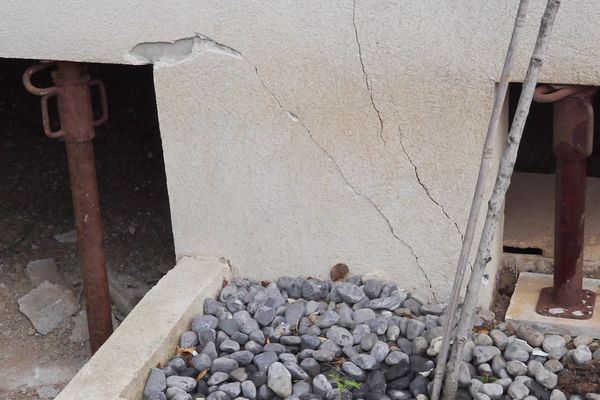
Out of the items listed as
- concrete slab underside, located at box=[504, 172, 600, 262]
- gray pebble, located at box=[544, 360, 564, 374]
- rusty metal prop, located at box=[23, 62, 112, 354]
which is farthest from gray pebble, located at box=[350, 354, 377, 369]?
rusty metal prop, located at box=[23, 62, 112, 354]

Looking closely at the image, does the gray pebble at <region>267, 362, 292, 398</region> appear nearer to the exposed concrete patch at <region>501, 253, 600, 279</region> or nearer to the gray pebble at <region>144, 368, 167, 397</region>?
the gray pebble at <region>144, 368, 167, 397</region>

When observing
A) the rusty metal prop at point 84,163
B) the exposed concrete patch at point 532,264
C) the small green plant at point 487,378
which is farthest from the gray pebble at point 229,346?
the exposed concrete patch at point 532,264

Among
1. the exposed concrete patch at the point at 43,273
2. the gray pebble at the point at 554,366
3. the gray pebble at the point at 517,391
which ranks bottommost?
the gray pebble at the point at 517,391

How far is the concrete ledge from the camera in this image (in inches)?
99.2

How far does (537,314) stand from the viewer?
2967 millimetres

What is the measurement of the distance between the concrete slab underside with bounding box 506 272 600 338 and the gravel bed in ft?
0.18

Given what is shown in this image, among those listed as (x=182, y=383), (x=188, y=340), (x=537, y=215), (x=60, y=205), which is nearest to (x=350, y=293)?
(x=188, y=340)

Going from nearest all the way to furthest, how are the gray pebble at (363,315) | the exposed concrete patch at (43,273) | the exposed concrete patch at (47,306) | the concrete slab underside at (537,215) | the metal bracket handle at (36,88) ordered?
the gray pebble at (363,315) → the metal bracket handle at (36,88) → the concrete slab underside at (537,215) → the exposed concrete patch at (47,306) → the exposed concrete patch at (43,273)

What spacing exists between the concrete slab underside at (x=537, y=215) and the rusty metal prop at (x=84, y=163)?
5.60ft

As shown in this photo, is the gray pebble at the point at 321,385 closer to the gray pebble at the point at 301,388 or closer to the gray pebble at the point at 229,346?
the gray pebble at the point at 301,388

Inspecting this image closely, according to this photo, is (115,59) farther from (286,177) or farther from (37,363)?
(37,363)

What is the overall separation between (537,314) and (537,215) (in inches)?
28.1

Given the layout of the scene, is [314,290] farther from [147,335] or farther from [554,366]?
[554,366]

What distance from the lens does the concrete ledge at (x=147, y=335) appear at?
252 centimetres
